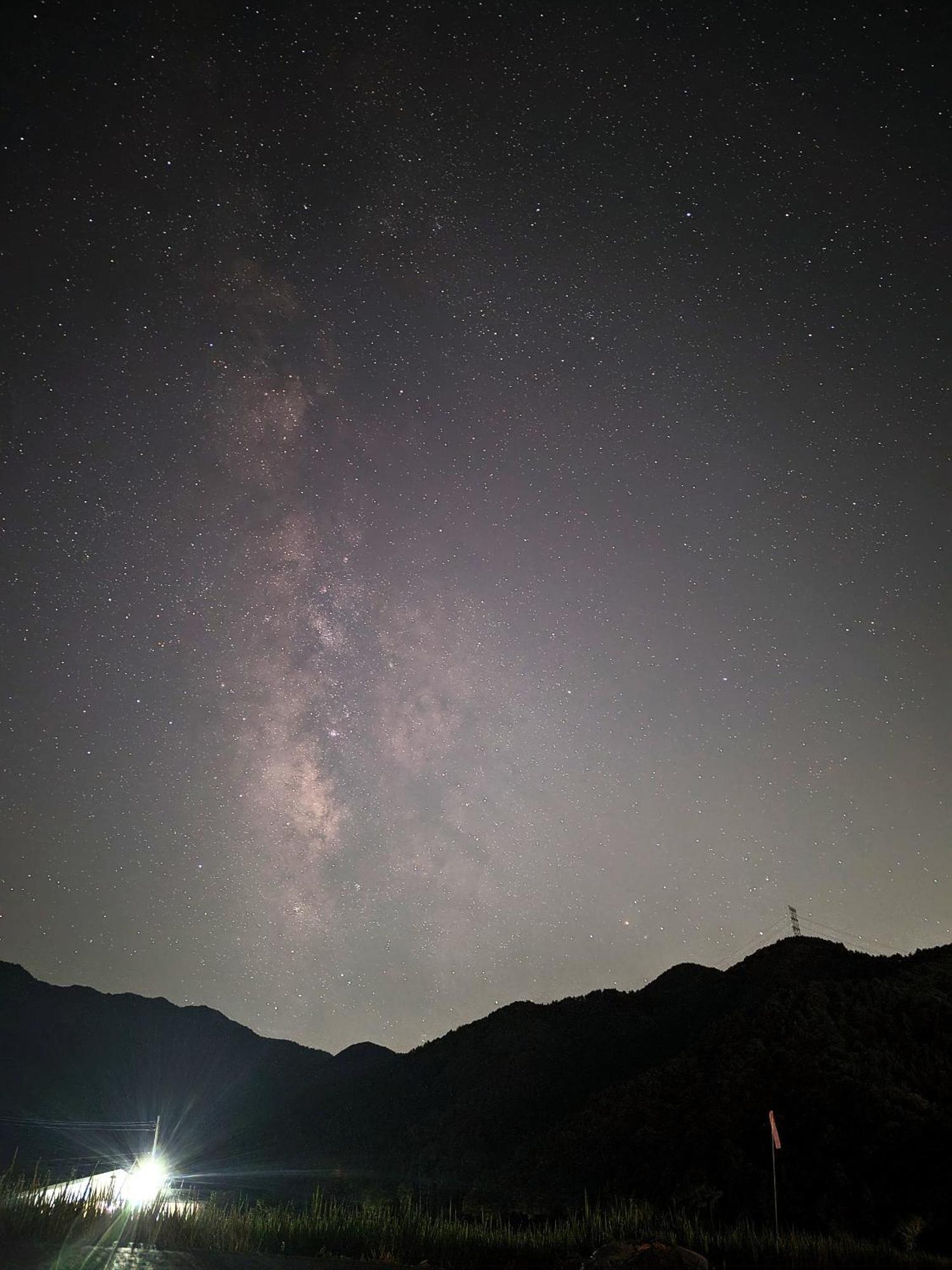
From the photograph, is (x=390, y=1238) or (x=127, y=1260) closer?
(x=127, y=1260)

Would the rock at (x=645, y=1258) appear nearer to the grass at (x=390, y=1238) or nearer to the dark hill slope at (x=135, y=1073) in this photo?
the grass at (x=390, y=1238)

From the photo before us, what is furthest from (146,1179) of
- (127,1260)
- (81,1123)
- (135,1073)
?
(135,1073)

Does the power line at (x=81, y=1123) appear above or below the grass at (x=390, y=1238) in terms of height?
below

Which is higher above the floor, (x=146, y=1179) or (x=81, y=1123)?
(x=146, y=1179)

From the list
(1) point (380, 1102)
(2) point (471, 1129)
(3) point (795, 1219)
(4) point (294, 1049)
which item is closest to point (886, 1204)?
(3) point (795, 1219)

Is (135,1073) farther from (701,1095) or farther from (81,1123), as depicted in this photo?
(701,1095)

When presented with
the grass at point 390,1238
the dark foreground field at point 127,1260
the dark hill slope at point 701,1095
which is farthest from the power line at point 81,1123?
the dark foreground field at point 127,1260
